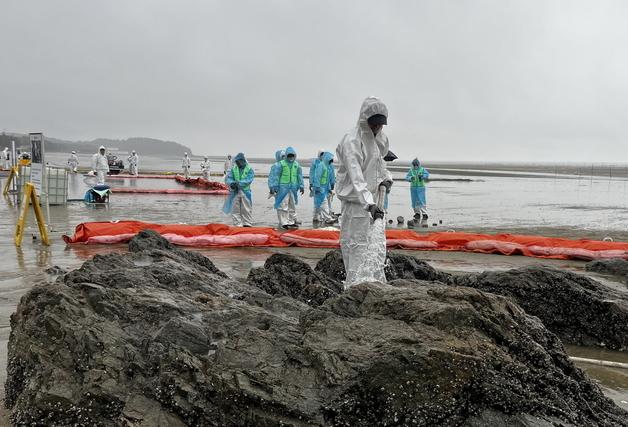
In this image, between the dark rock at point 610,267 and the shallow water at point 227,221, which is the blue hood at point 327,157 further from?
the dark rock at point 610,267

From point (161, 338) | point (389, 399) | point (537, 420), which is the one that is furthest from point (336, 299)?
point (537, 420)

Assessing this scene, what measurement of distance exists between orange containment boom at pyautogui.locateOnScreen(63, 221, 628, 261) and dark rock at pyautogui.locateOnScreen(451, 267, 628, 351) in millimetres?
4042

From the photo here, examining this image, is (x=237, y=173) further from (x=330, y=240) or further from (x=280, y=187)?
(x=330, y=240)

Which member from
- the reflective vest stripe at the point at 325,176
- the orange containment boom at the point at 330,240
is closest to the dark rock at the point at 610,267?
the orange containment boom at the point at 330,240

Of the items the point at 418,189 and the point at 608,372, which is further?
the point at 418,189

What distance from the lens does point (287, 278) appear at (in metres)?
6.16

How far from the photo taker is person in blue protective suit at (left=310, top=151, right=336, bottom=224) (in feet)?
55.3

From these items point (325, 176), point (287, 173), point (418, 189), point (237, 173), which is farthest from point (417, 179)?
point (237, 173)

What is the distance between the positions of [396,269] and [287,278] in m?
1.68

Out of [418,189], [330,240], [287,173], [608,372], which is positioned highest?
[287,173]

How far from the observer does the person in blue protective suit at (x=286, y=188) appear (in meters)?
15.2

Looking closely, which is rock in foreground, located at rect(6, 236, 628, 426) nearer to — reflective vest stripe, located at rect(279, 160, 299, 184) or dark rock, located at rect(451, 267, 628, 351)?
dark rock, located at rect(451, 267, 628, 351)

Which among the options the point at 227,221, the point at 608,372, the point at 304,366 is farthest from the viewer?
the point at 227,221

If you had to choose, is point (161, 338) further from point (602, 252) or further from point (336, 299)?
point (602, 252)
